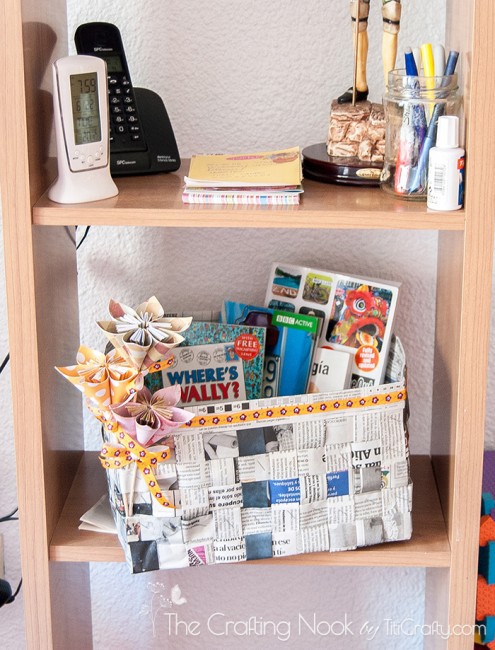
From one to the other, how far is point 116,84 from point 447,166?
43cm

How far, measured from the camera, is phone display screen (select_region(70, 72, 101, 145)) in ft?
3.24

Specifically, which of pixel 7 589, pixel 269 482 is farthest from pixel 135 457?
pixel 7 589

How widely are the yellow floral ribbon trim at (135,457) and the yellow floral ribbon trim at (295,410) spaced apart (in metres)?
0.05

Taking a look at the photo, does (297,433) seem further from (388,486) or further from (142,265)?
(142,265)

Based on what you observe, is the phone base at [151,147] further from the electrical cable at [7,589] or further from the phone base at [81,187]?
the electrical cable at [7,589]

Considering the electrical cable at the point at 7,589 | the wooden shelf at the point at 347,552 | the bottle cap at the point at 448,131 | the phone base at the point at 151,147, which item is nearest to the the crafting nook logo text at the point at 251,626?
the electrical cable at the point at 7,589

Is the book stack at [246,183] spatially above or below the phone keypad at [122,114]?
below

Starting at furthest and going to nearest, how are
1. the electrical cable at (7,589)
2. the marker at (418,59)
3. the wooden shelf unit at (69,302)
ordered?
the electrical cable at (7,589), the marker at (418,59), the wooden shelf unit at (69,302)

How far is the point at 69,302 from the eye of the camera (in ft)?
4.15

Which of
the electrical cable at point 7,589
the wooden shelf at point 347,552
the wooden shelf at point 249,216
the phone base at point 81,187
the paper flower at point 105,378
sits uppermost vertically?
the phone base at point 81,187

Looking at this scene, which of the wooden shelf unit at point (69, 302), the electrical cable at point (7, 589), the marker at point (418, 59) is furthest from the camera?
the electrical cable at point (7, 589)

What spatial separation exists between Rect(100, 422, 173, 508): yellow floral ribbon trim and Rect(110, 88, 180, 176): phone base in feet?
1.11

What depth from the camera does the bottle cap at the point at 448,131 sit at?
0.95m

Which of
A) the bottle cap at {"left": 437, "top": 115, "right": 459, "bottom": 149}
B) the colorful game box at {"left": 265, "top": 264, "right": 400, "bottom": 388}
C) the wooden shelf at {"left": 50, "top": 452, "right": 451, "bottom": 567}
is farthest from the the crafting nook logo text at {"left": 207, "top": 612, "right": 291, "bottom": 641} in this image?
the bottle cap at {"left": 437, "top": 115, "right": 459, "bottom": 149}
